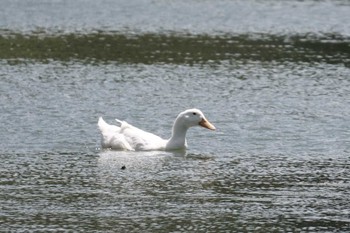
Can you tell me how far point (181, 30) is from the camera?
3338 centimetres

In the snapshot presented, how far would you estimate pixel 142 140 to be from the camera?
18297mm

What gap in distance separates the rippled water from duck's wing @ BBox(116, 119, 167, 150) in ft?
0.46

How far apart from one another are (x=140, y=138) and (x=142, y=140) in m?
0.04

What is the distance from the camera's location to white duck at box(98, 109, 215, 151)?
18328mm

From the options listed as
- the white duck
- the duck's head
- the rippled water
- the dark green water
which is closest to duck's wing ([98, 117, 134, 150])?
the white duck

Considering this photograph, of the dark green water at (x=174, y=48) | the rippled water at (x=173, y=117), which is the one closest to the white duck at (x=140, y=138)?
the rippled water at (x=173, y=117)

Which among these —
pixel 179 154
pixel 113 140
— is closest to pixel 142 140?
pixel 113 140

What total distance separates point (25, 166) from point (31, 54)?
39.9 ft

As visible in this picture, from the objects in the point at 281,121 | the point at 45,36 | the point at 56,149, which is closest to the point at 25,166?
the point at 56,149

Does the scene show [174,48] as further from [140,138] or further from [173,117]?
[140,138]

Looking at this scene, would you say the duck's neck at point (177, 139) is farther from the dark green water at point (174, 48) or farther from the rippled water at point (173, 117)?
the dark green water at point (174, 48)

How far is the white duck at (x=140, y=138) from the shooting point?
60.1ft

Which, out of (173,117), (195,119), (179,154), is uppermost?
(195,119)

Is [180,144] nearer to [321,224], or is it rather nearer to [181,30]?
[321,224]
